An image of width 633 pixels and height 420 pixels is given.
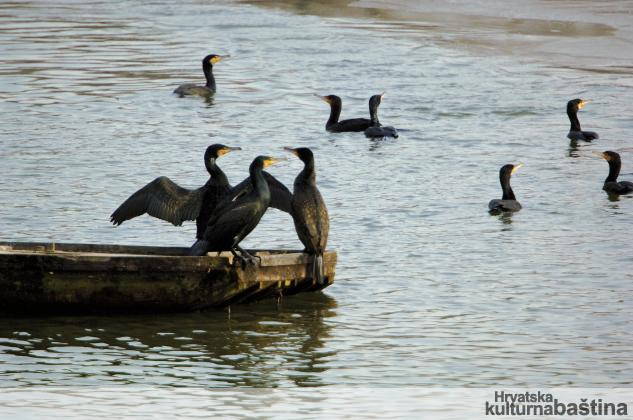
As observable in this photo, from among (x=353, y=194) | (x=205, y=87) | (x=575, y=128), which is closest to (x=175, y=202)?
(x=353, y=194)

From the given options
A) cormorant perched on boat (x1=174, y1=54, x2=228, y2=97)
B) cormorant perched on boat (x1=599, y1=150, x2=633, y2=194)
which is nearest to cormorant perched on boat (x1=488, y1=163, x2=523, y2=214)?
cormorant perched on boat (x1=599, y1=150, x2=633, y2=194)

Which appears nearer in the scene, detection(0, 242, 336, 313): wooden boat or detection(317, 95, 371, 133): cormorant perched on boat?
detection(0, 242, 336, 313): wooden boat

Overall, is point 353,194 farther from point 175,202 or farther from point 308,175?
point 175,202

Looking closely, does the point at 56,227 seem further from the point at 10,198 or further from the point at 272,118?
the point at 272,118

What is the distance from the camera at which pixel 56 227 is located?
51.5 ft

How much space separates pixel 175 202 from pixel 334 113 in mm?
9979

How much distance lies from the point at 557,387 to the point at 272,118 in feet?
45.6

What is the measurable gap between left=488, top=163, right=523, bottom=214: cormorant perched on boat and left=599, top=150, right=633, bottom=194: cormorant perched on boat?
149cm

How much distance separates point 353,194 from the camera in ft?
58.7

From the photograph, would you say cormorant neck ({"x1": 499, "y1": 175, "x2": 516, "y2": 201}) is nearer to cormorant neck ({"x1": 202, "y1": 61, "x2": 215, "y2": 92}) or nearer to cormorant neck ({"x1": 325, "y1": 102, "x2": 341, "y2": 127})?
cormorant neck ({"x1": 325, "y1": 102, "x2": 341, "y2": 127})

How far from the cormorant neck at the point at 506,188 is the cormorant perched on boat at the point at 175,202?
16.2 feet

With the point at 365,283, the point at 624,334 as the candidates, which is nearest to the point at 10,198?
the point at 365,283

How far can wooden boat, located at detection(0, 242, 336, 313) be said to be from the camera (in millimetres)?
12000

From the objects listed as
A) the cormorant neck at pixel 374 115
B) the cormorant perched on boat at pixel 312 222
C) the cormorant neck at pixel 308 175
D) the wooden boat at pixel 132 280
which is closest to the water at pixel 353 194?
the wooden boat at pixel 132 280
